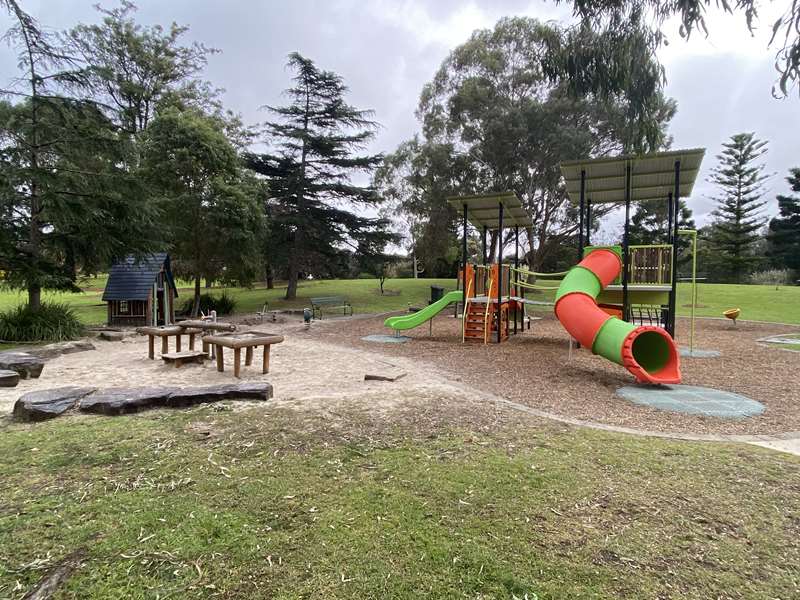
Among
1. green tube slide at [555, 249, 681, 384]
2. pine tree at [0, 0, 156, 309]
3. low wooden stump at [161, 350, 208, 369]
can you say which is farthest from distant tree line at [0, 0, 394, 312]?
green tube slide at [555, 249, 681, 384]

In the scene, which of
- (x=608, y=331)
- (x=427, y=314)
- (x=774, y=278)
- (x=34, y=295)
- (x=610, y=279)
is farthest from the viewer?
(x=774, y=278)

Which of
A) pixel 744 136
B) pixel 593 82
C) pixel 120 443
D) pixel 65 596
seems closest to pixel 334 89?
pixel 593 82

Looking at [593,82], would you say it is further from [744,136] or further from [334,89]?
[744,136]

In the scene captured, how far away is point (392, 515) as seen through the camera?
8.35 ft

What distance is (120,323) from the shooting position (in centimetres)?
1368

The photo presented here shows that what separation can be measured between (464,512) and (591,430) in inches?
86.5

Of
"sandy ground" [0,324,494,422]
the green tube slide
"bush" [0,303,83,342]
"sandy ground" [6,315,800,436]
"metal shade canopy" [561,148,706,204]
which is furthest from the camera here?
"bush" [0,303,83,342]

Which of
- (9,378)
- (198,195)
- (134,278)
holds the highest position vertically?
(198,195)

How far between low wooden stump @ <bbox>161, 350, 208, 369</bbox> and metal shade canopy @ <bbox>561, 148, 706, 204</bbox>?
8.43 metres

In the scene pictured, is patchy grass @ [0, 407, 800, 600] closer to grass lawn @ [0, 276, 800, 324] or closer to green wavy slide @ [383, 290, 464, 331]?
green wavy slide @ [383, 290, 464, 331]

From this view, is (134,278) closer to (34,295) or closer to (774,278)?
A: (34,295)

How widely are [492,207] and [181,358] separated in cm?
793

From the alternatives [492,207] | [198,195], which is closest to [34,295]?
[198,195]

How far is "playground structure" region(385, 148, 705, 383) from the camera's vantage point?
22.4ft
